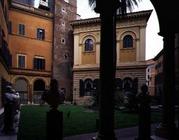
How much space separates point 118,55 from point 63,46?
770 centimetres

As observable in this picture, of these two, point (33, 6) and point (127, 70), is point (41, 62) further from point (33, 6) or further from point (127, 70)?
point (127, 70)

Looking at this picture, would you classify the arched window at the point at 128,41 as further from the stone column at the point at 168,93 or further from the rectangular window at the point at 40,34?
the stone column at the point at 168,93

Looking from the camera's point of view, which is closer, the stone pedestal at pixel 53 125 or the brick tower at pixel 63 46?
the stone pedestal at pixel 53 125

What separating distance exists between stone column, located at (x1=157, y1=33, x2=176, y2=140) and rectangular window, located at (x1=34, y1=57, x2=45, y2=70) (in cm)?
3419

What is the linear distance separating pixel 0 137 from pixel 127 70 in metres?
32.2

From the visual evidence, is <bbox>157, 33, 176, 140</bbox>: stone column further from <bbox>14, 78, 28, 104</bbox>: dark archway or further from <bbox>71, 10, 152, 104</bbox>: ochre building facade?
<bbox>14, 78, 28, 104</bbox>: dark archway

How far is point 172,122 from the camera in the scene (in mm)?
10219

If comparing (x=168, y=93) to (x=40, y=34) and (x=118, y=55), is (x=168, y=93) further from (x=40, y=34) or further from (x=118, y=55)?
(x=40, y=34)

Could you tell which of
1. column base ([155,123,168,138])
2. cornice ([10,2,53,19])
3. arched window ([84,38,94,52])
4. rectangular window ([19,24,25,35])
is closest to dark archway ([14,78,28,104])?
rectangular window ([19,24,25,35])

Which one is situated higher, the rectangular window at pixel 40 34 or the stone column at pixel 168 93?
the rectangular window at pixel 40 34

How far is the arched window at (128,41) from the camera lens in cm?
4300

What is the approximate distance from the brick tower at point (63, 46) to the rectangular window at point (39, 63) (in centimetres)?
168

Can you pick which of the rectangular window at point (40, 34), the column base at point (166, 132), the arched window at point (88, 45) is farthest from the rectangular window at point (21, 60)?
the column base at point (166, 132)

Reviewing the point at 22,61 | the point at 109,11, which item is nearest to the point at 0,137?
the point at 109,11
